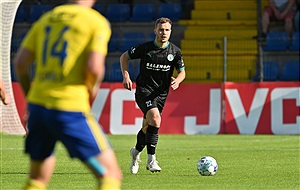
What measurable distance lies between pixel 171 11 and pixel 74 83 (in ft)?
73.2

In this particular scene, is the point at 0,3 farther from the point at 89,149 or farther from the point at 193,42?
the point at 89,149

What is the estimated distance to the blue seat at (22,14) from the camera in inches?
1109

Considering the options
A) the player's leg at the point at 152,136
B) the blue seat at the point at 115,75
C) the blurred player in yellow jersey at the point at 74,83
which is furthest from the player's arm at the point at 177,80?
the blue seat at the point at 115,75

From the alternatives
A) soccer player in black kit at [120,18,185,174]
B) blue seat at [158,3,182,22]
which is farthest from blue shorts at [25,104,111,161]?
blue seat at [158,3,182,22]

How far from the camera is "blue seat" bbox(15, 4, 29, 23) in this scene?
92.4 feet

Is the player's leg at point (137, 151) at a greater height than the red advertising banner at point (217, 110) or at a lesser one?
greater

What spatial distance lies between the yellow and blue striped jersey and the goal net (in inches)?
504

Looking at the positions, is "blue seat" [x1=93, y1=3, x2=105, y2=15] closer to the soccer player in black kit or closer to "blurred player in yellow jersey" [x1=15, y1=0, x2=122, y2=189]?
the soccer player in black kit

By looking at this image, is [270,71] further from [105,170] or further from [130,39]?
[105,170]

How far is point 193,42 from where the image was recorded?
2553cm

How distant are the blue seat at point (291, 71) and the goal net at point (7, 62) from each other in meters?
8.30

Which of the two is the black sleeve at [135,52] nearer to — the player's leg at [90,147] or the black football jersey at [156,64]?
the black football jersey at [156,64]

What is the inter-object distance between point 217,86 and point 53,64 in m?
15.5

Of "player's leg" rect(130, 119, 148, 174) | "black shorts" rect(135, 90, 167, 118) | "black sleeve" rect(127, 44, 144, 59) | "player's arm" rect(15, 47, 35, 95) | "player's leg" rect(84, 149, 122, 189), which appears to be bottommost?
"player's leg" rect(130, 119, 148, 174)
